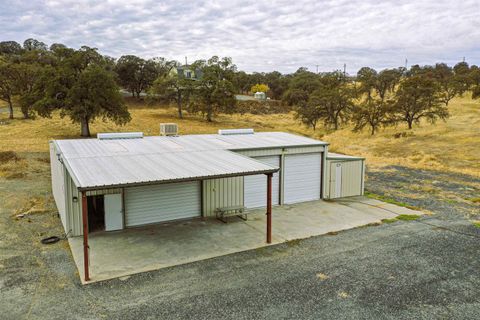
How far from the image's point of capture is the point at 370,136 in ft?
127

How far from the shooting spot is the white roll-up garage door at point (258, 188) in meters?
15.4

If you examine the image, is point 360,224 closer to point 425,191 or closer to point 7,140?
point 425,191

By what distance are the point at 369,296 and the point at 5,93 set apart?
139 ft

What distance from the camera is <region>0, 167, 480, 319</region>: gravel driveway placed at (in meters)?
7.88

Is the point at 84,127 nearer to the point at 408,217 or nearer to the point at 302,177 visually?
the point at 302,177

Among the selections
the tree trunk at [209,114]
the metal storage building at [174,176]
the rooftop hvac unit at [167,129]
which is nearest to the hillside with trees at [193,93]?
the tree trunk at [209,114]

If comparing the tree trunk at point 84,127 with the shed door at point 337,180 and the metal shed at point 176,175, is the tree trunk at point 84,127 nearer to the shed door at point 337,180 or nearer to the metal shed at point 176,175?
the metal shed at point 176,175

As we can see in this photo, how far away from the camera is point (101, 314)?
305 inches

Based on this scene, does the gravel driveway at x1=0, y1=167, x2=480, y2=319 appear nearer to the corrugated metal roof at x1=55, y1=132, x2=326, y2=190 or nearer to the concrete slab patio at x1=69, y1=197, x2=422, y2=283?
the concrete slab patio at x1=69, y1=197, x2=422, y2=283

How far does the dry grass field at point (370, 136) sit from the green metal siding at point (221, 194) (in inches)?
534

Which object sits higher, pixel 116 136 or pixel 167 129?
pixel 167 129

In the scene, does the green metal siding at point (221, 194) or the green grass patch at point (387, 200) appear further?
the green grass patch at point (387, 200)

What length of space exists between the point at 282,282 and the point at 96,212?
25.5ft

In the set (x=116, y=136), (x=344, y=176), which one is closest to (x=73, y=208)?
(x=116, y=136)
